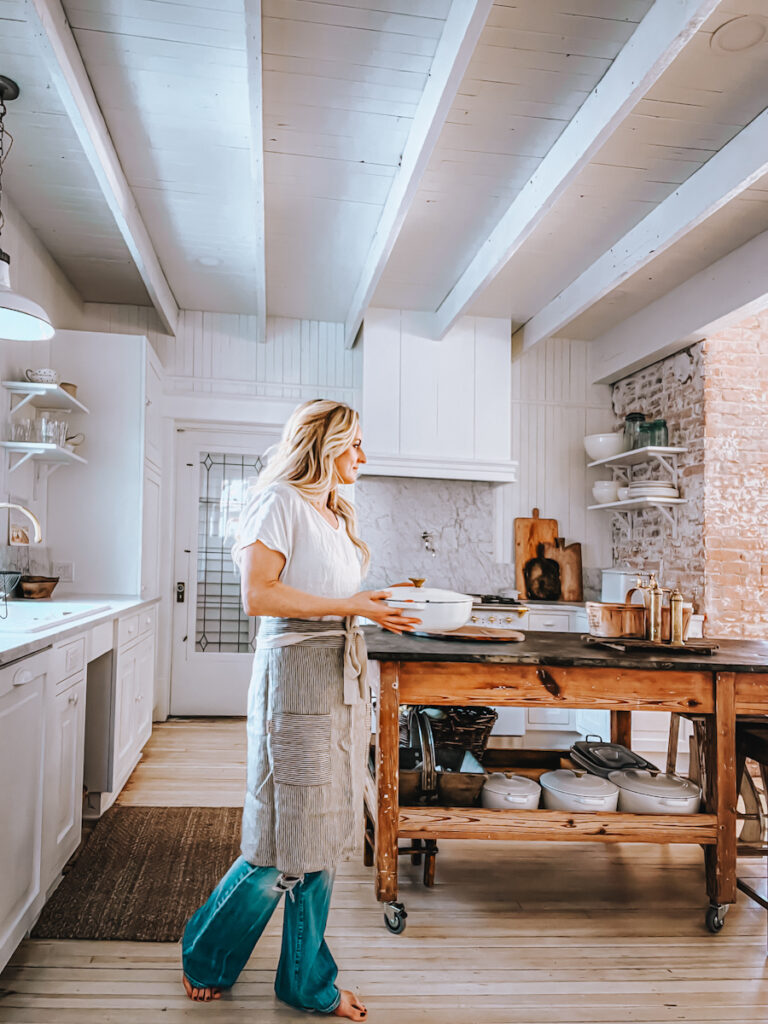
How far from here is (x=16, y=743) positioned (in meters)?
2.02

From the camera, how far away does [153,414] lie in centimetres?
462

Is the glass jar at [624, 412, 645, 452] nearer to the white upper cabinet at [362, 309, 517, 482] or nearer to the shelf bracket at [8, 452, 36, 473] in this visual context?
the white upper cabinet at [362, 309, 517, 482]

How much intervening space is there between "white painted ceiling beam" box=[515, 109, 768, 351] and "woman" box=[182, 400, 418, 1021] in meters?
2.12

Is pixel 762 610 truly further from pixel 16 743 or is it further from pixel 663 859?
pixel 16 743

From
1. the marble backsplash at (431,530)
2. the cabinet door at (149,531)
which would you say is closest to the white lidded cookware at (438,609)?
the cabinet door at (149,531)

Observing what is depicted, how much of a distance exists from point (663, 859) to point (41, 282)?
4431 millimetres

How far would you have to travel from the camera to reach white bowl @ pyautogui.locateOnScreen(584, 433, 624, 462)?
5402 mm

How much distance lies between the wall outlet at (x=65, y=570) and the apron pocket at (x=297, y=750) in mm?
2803

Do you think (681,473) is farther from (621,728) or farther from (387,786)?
(387,786)

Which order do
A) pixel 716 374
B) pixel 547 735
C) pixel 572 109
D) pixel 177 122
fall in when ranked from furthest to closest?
pixel 547 735 < pixel 716 374 < pixel 177 122 < pixel 572 109

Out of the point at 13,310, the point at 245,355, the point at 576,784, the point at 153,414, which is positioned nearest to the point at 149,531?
the point at 153,414

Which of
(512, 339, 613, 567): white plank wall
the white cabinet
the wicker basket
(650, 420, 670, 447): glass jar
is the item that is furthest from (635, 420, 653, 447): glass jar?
the white cabinet

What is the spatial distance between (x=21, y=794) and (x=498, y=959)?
1.51 m

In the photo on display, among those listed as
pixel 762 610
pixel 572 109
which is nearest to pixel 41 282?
pixel 572 109
